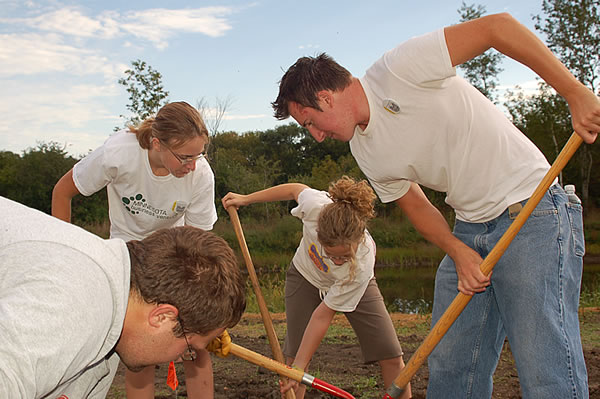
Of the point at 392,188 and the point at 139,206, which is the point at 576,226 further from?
the point at 139,206

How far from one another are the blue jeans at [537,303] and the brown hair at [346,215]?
2.57 ft

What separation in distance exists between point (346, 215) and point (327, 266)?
0.45 m

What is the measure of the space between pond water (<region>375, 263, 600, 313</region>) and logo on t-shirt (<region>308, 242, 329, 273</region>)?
5.16m

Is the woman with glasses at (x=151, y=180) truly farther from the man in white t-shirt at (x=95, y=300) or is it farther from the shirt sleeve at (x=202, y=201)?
the man in white t-shirt at (x=95, y=300)

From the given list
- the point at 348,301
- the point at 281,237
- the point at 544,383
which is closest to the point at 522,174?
the point at 544,383

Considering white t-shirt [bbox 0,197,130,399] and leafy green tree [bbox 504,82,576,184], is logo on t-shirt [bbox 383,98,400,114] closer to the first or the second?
white t-shirt [bbox 0,197,130,399]

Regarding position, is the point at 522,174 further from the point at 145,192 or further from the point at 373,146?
the point at 145,192

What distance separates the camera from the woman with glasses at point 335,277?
321 centimetres

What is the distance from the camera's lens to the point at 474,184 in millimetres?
2354

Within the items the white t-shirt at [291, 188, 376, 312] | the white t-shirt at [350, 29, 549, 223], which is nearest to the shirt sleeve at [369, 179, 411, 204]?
the white t-shirt at [350, 29, 549, 223]

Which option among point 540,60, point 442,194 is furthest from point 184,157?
point 442,194

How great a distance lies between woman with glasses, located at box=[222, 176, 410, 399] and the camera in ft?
10.5

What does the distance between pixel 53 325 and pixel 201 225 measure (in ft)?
7.54

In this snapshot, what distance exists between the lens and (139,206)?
11.0 feet
